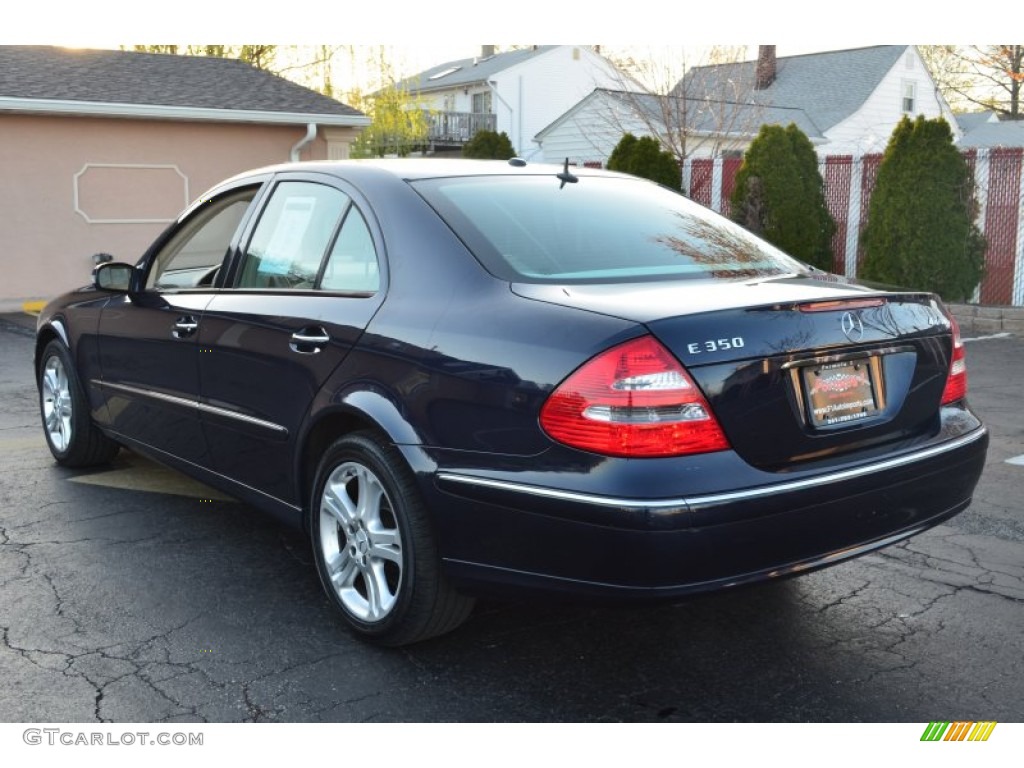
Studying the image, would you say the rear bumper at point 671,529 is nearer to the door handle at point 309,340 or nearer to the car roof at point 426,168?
the door handle at point 309,340

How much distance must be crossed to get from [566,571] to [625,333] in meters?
0.68

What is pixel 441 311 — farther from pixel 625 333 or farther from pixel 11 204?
pixel 11 204

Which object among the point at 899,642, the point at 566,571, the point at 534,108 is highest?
the point at 534,108

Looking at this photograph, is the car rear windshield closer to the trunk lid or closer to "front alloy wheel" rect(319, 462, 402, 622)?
the trunk lid

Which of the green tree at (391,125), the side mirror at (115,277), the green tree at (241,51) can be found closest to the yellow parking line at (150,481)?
the side mirror at (115,277)

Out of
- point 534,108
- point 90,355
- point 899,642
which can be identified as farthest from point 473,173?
point 534,108

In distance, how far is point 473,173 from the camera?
398 centimetres

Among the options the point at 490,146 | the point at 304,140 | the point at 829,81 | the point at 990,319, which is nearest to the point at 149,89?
the point at 304,140

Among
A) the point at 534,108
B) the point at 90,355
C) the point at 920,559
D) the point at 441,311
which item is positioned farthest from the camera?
the point at 534,108

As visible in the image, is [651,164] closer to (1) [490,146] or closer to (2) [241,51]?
(1) [490,146]

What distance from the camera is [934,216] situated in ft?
42.8

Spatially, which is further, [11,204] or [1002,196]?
Result: [11,204]

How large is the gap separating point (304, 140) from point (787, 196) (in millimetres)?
7714

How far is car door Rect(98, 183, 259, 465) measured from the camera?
4.52m
